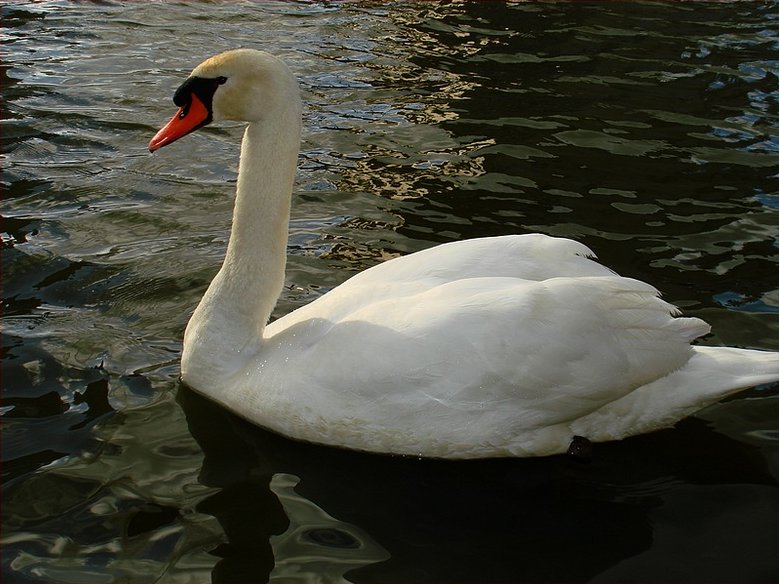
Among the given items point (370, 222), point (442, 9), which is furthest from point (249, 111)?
point (442, 9)

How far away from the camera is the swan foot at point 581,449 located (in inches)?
196

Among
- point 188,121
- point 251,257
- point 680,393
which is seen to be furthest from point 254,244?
point 680,393

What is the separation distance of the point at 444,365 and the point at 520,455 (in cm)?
64

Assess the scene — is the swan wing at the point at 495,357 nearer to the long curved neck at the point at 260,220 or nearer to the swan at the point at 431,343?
the swan at the point at 431,343

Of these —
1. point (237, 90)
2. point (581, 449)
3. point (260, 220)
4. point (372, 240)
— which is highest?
point (237, 90)

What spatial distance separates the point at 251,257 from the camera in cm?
551

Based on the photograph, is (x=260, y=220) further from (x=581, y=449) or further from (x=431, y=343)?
(x=581, y=449)

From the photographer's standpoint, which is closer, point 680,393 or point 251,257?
point 680,393

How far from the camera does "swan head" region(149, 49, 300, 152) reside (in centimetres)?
527

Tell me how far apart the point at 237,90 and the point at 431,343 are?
1671 millimetres

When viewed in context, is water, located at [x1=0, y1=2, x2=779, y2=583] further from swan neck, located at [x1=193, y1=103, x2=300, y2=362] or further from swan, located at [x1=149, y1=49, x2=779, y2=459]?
swan neck, located at [x1=193, y1=103, x2=300, y2=362]

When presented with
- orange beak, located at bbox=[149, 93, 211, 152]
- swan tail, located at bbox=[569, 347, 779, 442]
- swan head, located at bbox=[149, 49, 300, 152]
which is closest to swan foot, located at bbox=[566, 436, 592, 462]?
swan tail, located at bbox=[569, 347, 779, 442]

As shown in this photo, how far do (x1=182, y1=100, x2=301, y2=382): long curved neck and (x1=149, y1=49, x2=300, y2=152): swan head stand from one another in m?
0.06

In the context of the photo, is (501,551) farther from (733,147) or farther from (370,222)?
(733,147)
